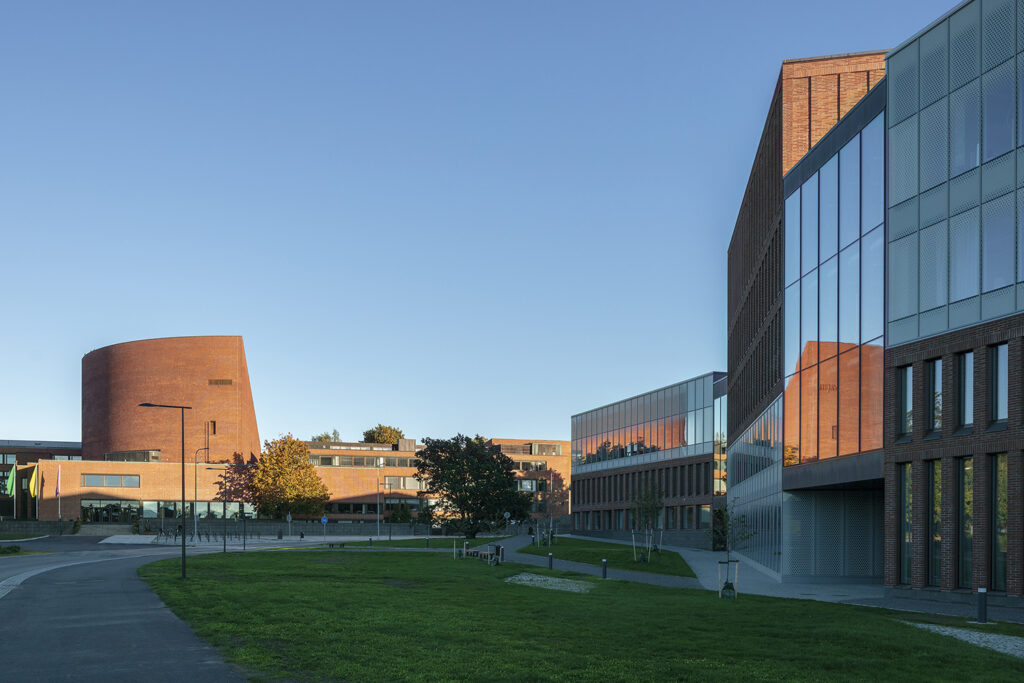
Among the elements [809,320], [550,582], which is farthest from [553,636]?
[809,320]

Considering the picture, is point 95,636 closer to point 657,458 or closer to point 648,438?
point 657,458

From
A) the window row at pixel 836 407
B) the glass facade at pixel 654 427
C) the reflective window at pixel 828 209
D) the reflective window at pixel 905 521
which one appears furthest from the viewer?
the glass facade at pixel 654 427

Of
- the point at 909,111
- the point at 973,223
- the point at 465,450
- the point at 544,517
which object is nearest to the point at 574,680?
the point at 973,223

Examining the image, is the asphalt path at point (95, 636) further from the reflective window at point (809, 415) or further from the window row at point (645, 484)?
the window row at point (645, 484)

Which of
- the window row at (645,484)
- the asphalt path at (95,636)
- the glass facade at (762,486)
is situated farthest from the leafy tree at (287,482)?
the asphalt path at (95,636)

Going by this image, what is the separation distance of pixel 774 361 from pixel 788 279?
4.99 m

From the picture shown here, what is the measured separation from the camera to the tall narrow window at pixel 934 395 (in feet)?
98.7

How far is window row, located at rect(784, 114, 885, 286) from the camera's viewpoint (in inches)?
1332

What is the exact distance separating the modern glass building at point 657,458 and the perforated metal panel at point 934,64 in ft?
120

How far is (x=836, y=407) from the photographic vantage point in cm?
3594

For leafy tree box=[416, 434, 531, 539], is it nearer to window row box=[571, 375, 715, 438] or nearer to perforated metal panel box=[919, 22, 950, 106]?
window row box=[571, 375, 715, 438]

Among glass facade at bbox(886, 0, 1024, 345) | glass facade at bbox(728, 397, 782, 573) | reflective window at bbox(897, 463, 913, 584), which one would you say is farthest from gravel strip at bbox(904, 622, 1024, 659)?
glass facade at bbox(728, 397, 782, 573)

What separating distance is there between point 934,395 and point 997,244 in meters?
5.06

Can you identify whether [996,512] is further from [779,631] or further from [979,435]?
[779,631]
